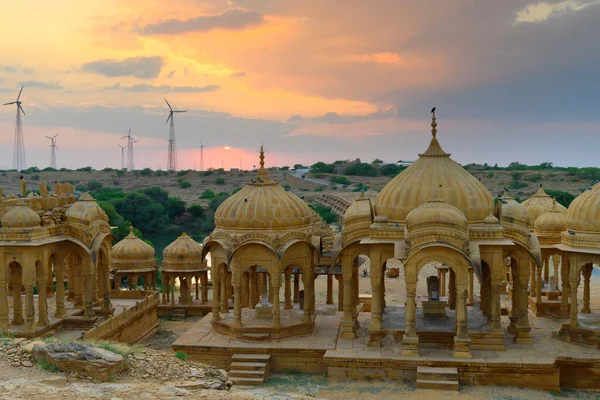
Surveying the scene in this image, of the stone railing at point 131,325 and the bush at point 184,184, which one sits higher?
the bush at point 184,184

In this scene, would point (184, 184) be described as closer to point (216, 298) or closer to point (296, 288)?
point (296, 288)

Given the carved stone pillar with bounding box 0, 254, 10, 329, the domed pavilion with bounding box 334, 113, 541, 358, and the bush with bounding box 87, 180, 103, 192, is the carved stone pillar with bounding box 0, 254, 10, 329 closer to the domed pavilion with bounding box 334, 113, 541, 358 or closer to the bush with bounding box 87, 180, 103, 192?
the domed pavilion with bounding box 334, 113, 541, 358

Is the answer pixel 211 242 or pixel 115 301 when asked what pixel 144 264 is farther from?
pixel 211 242

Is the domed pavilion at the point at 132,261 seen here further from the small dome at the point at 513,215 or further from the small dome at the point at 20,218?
the small dome at the point at 513,215

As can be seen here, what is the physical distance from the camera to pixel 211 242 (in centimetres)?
2016

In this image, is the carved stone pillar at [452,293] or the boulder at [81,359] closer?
the boulder at [81,359]

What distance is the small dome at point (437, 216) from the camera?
1723cm

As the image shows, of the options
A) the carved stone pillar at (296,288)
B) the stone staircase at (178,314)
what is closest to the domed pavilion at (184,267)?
the stone staircase at (178,314)

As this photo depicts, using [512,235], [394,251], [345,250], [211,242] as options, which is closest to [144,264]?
[211,242]

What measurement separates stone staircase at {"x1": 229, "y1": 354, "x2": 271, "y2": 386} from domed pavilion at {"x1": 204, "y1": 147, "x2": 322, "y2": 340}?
2.91 ft

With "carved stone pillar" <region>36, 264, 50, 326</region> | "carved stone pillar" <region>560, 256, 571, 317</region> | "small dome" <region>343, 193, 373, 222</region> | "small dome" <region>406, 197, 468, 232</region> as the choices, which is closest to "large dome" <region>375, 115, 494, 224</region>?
"small dome" <region>343, 193, 373, 222</region>

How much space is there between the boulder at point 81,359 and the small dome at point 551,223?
1589 cm

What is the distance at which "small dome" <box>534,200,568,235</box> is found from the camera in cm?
2297

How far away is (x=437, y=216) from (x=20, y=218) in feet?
38.6
